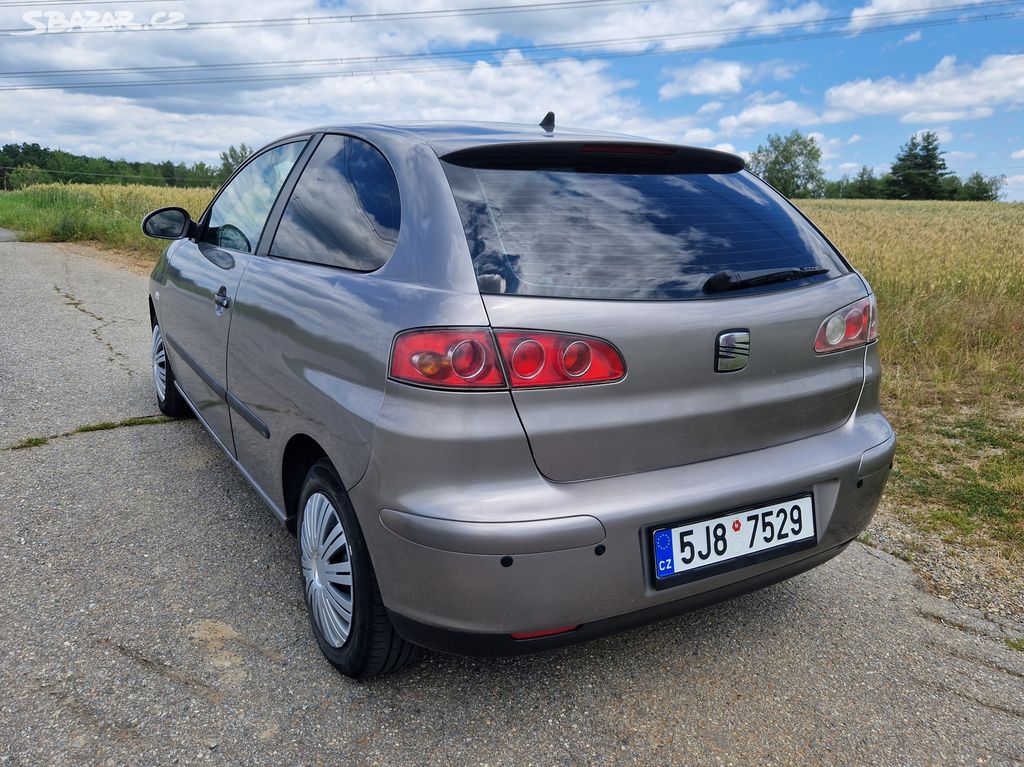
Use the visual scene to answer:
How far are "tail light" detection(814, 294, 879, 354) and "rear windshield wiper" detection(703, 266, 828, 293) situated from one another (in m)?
0.15

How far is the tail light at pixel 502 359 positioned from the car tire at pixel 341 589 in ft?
1.70

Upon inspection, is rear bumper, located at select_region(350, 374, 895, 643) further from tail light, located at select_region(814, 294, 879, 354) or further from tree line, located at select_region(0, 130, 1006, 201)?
tree line, located at select_region(0, 130, 1006, 201)

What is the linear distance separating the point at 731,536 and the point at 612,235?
2.82 ft

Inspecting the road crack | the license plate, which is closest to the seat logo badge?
the license plate

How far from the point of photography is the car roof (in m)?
2.14

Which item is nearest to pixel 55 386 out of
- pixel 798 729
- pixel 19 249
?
pixel 798 729

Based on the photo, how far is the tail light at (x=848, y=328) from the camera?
2182 millimetres

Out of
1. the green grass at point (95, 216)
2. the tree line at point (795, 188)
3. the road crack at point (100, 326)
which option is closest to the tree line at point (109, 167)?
the tree line at point (795, 188)

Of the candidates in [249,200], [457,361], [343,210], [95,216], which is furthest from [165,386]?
[95,216]

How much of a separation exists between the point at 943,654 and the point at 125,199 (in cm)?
1988

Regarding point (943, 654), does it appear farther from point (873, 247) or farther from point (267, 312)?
point (873, 247)

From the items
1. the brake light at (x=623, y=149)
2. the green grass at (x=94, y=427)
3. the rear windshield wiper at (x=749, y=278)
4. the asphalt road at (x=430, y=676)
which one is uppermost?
the brake light at (x=623, y=149)

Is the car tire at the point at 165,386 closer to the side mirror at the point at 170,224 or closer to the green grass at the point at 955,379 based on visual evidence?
the green grass at the point at 955,379

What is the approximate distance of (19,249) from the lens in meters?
14.2
